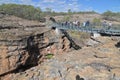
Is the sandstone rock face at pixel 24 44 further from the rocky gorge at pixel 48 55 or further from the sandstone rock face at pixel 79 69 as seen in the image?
the sandstone rock face at pixel 79 69

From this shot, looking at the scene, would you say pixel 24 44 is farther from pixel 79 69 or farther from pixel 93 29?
pixel 79 69

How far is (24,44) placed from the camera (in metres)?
49.6

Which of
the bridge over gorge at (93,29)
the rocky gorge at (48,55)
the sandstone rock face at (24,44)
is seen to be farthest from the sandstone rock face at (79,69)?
the bridge over gorge at (93,29)

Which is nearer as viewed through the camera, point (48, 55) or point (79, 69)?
point (79, 69)

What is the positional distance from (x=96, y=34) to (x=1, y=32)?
1867cm

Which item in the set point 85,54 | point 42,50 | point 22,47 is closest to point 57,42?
point 42,50

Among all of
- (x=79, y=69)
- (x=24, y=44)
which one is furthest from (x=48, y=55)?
(x=79, y=69)

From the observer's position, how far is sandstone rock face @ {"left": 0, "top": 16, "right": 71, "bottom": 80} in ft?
151

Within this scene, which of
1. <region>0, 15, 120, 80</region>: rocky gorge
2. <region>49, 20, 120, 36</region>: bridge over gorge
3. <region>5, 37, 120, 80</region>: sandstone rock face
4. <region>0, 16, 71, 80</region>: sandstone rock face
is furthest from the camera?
<region>0, 16, 71, 80</region>: sandstone rock face

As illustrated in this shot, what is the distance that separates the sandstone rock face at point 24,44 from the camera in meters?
46.0

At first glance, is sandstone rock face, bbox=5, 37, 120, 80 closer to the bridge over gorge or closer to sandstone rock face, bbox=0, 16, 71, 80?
sandstone rock face, bbox=0, 16, 71, 80

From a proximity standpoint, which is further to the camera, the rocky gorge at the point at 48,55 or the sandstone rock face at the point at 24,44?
the sandstone rock face at the point at 24,44

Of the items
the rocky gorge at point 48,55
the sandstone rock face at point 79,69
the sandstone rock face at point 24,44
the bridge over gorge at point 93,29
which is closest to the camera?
the sandstone rock face at point 79,69

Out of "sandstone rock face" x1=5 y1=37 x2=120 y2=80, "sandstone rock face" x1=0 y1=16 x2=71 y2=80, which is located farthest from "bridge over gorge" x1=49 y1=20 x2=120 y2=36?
"sandstone rock face" x1=5 y1=37 x2=120 y2=80
